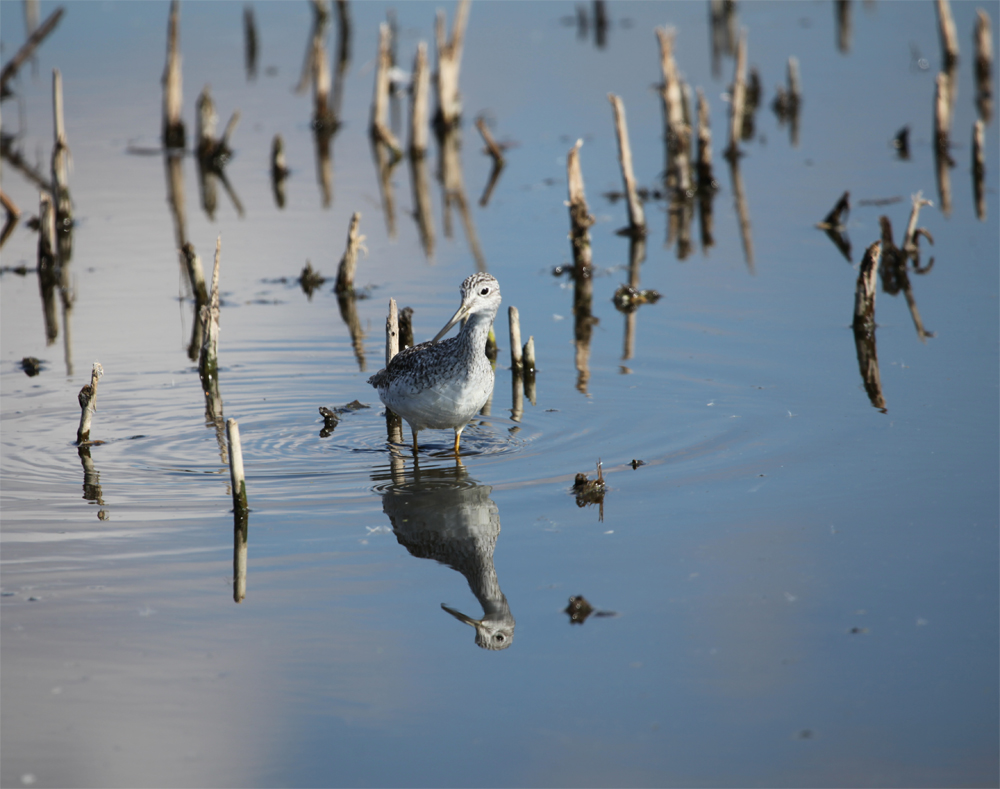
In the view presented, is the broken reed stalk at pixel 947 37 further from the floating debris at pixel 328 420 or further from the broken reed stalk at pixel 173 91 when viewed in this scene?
the floating debris at pixel 328 420

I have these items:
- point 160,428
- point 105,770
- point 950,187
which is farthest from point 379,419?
point 950,187

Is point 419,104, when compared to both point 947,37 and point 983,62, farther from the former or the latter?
point 983,62

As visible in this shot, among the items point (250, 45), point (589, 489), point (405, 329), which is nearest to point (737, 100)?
point (405, 329)

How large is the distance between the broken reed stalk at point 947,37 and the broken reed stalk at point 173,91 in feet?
53.9

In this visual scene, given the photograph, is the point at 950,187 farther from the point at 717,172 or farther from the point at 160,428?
the point at 160,428

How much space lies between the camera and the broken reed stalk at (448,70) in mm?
22000

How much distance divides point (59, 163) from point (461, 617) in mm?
→ 11690

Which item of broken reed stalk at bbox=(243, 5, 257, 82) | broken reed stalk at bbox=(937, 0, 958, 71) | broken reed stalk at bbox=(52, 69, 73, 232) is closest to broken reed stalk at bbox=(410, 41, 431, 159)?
broken reed stalk at bbox=(52, 69, 73, 232)

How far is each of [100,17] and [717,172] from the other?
82.6 ft

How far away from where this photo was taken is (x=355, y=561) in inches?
297

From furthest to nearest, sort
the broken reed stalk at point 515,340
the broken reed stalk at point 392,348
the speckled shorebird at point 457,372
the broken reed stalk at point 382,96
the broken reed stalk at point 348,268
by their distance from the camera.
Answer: the broken reed stalk at point 382,96 < the broken reed stalk at point 348,268 < the broken reed stalk at point 515,340 < the broken reed stalk at point 392,348 < the speckled shorebird at point 457,372

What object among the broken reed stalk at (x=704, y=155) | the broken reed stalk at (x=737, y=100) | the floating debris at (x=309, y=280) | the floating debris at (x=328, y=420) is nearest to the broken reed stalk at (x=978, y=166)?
the broken reed stalk at (x=704, y=155)

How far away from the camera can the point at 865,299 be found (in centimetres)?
1205

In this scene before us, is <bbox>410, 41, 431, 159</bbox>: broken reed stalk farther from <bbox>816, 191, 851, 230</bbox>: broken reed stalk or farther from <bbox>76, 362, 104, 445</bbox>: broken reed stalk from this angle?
<bbox>76, 362, 104, 445</bbox>: broken reed stalk
